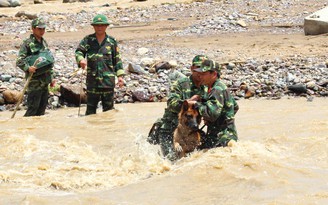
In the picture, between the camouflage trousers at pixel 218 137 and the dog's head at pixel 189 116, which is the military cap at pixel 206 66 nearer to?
the dog's head at pixel 189 116

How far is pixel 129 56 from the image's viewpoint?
1725 cm

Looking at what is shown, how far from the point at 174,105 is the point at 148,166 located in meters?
0.82

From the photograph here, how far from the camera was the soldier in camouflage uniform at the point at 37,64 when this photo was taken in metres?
10.8

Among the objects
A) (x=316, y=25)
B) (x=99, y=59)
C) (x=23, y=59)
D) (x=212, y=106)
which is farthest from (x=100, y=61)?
(x=316, y=25)

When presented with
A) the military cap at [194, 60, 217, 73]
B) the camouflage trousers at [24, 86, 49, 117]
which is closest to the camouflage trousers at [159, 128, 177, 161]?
the military cap at [194, 60, 217, 73]

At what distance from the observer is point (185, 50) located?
17.7m

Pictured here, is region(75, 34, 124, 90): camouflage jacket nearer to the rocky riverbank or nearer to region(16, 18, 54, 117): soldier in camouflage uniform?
region(16, 18, 54, 117): soldier in camouflage uniform

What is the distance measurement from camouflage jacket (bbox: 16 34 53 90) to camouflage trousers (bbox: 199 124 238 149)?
3.97 metres

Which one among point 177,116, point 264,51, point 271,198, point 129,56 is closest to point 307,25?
point 264,51

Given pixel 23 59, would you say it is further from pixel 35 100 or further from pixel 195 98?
pixel 195 98

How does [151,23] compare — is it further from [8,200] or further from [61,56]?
[8,200]

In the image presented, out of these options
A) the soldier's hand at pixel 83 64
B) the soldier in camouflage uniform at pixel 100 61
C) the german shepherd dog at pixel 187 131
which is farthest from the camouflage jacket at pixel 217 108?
the soldier in camouflage uniform at pixel 100 61

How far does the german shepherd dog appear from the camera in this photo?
24.5ft

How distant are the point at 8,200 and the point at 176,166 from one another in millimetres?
1805
